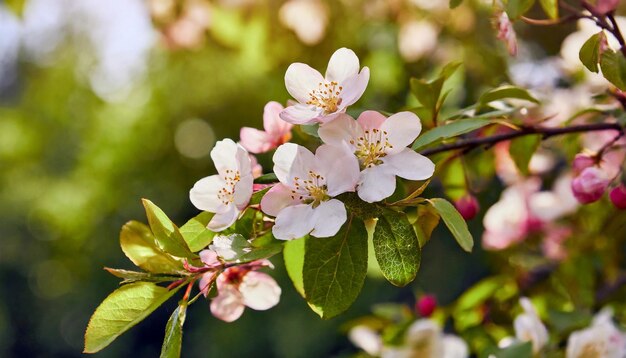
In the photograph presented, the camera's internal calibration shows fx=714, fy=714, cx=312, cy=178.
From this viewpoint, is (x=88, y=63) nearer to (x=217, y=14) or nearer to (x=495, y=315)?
(x=217, y=14)

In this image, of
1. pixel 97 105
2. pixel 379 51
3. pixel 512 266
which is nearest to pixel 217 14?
pixel 379 51

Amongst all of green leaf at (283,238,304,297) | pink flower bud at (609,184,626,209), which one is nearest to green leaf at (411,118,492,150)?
green leaf at (283,238,304,297)

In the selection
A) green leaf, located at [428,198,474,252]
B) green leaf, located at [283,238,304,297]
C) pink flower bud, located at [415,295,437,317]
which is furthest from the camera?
pink flower bud, located at [415,295,437,317]

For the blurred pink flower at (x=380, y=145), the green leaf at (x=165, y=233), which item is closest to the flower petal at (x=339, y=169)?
the blurred pink flower at (x=380, y=145)

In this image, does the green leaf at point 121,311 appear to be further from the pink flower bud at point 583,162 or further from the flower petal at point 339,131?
the pink flower bud at point 583,162

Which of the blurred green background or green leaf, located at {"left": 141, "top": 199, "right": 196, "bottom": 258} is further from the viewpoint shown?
the blurred green background

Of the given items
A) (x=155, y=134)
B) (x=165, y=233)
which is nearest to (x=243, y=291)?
(x=165, y=233)

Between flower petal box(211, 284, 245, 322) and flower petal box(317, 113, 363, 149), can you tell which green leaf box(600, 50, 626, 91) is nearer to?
flower petal box(317, 113, 363, 149)
